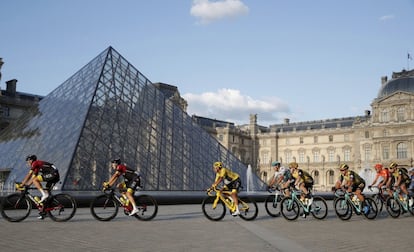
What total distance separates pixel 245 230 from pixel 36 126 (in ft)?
54.7

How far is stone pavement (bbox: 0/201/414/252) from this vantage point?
5.88 m

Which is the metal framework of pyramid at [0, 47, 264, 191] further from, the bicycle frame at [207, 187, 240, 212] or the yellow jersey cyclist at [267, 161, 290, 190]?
the yellow jersey cyclist at [267, 161, 290, 190]

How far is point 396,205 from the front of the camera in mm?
12477

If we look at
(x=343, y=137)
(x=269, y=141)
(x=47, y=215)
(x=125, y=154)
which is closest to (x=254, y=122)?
(x=269, y=141)

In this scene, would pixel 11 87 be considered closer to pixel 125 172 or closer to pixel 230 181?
pixel 125 172

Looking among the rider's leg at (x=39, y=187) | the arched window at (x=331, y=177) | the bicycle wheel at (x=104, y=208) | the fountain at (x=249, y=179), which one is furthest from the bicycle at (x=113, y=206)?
the arched window at (x=331, y=177)

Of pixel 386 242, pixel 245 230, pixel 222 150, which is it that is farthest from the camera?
pixel 222 150

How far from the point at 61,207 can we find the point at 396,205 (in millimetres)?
8638

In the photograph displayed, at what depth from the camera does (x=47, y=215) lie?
943 cm

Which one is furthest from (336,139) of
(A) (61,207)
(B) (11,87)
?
(A) (61,207)

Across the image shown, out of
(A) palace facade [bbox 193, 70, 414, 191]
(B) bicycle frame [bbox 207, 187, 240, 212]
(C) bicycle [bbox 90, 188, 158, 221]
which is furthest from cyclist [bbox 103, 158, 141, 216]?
(A) palace facade [bbox 193, 70, 414, 191]

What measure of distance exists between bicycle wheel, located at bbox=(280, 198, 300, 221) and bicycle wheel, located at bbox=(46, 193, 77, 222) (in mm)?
4455

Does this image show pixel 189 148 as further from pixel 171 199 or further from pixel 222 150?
pixel 171 199

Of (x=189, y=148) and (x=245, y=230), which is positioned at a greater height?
(x=189, y=148)
